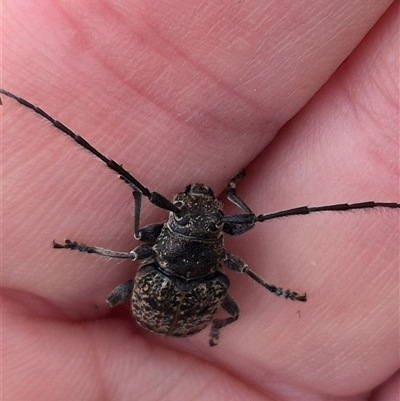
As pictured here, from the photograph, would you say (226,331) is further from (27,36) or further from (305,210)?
(27,36)

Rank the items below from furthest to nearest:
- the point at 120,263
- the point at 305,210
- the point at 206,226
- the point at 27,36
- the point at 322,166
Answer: the point at 120,263 < the point at 322,166 < the point at 206,226 < the point at 27,36 < the point at 305,210

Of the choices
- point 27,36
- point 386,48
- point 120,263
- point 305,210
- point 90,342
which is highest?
point 386,48

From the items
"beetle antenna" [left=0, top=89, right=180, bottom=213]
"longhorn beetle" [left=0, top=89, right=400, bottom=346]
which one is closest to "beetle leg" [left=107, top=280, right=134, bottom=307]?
"longhorn beetle" [left=0, top=89, right=400, bottom=346]

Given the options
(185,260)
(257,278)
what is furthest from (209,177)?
(257,278)

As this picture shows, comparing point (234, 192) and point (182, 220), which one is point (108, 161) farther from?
point (234, 192)

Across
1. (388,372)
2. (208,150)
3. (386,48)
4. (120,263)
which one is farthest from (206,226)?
(388,372)

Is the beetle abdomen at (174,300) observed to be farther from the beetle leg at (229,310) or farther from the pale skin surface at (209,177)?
the pale skin surface at (209,177)
